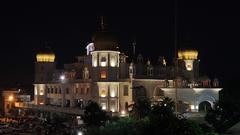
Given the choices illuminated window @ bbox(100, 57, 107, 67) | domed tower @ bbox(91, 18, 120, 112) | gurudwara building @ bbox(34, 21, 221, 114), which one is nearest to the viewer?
gurudwara building @ bbox(34, 21, 221, 114)

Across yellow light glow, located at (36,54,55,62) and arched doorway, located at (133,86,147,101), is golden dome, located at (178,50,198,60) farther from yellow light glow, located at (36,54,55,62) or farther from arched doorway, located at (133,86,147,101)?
yellow light glow, located at (36,54,55,62)

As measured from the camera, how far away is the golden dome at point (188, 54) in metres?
71.6

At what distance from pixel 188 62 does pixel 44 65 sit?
21969 millimetres

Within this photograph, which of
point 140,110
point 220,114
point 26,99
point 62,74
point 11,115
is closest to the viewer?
point 220,114

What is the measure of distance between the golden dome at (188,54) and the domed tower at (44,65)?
64.3 feet

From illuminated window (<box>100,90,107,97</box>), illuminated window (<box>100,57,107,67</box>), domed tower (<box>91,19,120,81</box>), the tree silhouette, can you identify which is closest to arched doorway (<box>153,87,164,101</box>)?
domed tower (<box>91,19,120,81</box>)

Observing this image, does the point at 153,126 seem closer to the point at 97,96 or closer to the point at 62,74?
the point at 97,96

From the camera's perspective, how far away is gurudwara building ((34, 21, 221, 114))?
6462 centimetres

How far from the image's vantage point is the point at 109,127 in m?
38.0

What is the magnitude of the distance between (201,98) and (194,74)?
8.69 metres

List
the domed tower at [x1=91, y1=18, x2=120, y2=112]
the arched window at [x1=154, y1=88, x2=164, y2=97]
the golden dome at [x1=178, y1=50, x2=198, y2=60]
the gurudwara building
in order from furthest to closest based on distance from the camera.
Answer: the golden dome at [x1=178, y1=50, x2=198, y2=60] < the arched window at [x1=154, y1=88, x2=164, y2=97] < the domed tower at [x1=91, y1=18, x2=120, y2=112] < the gurudwara building

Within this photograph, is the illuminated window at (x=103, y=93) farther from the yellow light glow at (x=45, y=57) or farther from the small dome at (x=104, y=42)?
the yellow light glow at (x=45, y=57)

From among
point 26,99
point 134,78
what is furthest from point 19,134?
point 26,99

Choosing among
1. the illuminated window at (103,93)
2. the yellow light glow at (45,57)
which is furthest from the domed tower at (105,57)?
the yellow light glow at (45,57)
